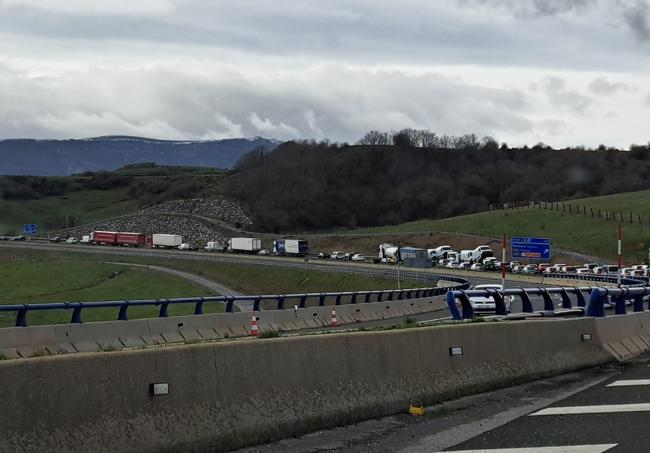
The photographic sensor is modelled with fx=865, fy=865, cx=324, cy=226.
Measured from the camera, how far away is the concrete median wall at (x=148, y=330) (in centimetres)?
1828

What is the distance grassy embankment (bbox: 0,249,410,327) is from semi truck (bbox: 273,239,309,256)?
1644 cm

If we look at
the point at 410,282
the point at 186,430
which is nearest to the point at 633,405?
the point at 186,430

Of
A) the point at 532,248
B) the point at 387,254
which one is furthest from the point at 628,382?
the point at 387,254

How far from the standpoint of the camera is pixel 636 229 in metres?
93.5

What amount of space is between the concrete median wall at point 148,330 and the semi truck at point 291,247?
81.2 metres

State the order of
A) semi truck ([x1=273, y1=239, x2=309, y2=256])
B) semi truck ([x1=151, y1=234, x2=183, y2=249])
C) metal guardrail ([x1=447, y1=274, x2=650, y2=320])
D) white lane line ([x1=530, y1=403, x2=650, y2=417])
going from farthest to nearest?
semi truck ([x1=151, y1=234, x2=183, y2=249]), semi truck ([x1=273, y1=239, x2=309, y2=256]), metal guardrail ([x1=447, y1=274, x2=650, y2=320]), white lane line ([x1=530, y1=403, x2=650, y2=417])

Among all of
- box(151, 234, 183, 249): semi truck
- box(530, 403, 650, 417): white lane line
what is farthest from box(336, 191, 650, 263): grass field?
box(530, 403, 650, 417): white lane line

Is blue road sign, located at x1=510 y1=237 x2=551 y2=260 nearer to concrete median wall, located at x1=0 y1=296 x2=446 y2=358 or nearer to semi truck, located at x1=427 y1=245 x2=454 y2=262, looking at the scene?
concrete median wall, located at x1=0 y1=296 x2=446 y2=358

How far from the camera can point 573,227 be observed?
104 metres

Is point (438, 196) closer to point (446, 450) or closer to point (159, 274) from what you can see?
point (159, 274)

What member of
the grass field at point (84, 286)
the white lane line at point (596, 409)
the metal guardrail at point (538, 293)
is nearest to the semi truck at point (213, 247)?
the grass field at point (84, 286)

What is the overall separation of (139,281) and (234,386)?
77.4 m

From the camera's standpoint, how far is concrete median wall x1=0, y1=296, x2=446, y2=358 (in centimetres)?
1828

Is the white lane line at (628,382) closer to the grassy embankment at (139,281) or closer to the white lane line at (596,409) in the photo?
the white lane line at (596,409)
